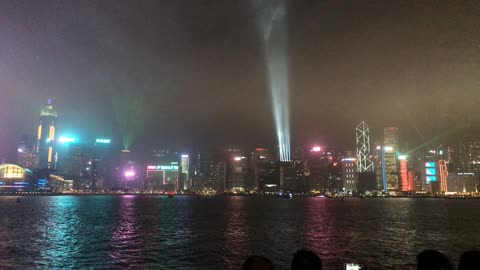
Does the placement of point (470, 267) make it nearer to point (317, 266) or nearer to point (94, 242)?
point (317, 266)

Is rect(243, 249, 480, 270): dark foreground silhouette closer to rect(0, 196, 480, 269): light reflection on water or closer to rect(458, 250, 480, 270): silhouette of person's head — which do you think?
rect(458, 250, 480, 270): silhouette of person's head

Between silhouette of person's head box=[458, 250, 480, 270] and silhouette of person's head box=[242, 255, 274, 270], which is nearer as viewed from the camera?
silhouette of person's head box=[242, 255, 274, 270]

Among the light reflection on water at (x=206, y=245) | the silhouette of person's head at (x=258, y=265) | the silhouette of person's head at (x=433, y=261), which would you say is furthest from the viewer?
the light reflection on water at (x=206, y=245)

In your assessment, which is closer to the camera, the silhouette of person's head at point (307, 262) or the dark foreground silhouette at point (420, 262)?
the dark foreground silhouette at point (420, 262)

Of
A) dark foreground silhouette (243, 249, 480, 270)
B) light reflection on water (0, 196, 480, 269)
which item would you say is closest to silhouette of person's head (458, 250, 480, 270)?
dark foreground silhouette (243, 249, 480, 270)

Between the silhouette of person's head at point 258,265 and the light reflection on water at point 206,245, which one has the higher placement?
the silhouette of person's head at point 258,265

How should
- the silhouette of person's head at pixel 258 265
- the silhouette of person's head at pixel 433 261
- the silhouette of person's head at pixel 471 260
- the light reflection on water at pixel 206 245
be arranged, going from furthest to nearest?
the light reflection on water at pixel 206 245 → the silhouette of person's head at pixel 433 261 → the silhouette of person's head at pixel 471 260 → the silhouette of person's head at pixel 258 265

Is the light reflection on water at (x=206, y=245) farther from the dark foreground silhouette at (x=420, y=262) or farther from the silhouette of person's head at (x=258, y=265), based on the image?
the silhouette of person's head at (x=258, y=265)

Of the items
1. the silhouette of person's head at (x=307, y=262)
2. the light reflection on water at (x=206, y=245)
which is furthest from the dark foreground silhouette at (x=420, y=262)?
the light reflection on water at (x=206, y=245)
